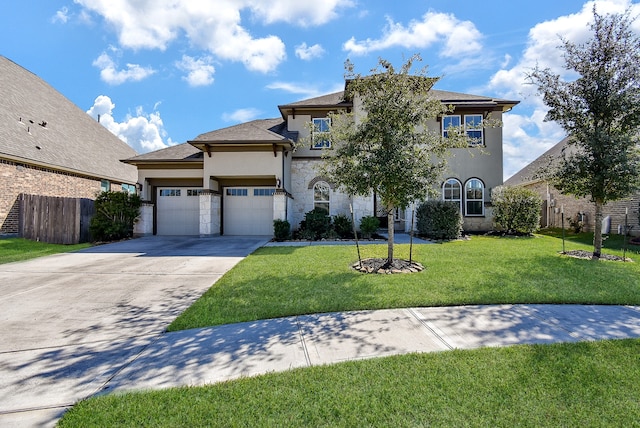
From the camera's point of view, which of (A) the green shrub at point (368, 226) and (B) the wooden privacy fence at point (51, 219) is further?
(A) the green shrub at point (368, 226)

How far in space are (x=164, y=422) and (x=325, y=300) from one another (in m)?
3.25

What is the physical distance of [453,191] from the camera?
1669 centimetres

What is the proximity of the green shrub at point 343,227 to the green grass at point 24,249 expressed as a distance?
1078 centimetres

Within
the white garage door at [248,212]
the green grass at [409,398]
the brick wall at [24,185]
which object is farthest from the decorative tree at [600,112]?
the brick wall at [24,185]

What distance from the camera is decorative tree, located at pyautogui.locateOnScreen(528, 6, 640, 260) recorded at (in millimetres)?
8773

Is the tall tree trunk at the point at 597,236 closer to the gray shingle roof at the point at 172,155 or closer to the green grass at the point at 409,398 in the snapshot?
the green grass at the point at 409,398

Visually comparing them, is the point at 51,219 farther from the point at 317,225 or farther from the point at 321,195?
the point at 321,195

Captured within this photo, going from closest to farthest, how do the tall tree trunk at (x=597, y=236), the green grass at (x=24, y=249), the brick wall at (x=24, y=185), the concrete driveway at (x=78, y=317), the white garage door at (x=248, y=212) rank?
1. the concrete driveway at (x=78, y=317)
2. the tall tree trunk at (x=597, y=236)
3. the green grass at (x=24, y=249)
4. the brick wall at (x=24, y=185)
5. the white garage door at (x=248, y=212)

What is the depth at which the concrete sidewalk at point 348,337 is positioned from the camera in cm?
325

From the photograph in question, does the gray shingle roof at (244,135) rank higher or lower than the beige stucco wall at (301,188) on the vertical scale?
higher

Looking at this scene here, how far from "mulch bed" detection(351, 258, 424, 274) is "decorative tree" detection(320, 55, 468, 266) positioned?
0.55m

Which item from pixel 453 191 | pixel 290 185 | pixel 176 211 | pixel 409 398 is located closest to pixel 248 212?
pixel 290 185

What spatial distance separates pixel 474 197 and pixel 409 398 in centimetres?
1611

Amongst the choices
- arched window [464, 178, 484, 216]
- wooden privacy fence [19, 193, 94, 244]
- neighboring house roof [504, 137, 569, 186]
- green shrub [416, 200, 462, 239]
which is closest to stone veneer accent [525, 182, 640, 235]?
neighboring house roof [504, 137, 569, 186]
